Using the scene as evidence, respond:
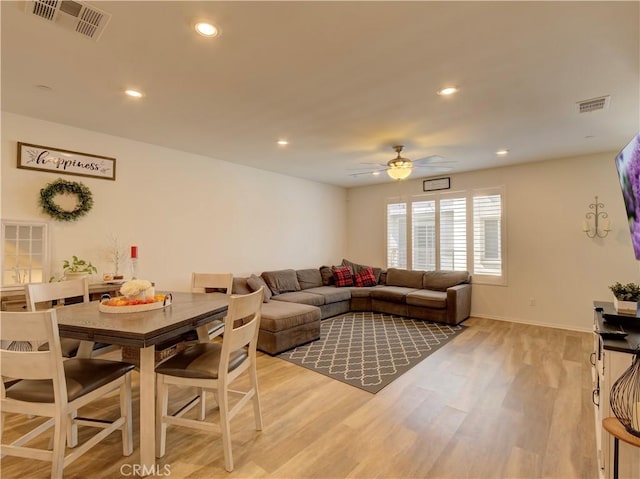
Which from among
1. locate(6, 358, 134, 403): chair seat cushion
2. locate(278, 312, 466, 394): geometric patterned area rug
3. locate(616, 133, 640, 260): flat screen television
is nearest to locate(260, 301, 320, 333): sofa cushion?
locate(278, 312, 466, 394): geometric patterned area rug

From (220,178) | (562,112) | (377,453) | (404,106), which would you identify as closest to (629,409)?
(377,453)

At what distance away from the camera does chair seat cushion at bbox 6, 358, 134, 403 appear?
5.29 feet

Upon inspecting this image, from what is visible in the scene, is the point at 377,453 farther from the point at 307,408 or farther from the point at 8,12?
the point at 8,12

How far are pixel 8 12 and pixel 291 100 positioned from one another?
1856mm

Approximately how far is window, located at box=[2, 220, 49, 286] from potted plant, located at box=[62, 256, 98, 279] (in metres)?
0.19

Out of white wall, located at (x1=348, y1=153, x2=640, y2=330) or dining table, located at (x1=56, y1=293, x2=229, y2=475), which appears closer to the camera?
dining table, located at (x1=56, y1=293, x2=229, y2=475)

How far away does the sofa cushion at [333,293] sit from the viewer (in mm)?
5334

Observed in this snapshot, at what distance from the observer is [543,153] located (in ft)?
14.9

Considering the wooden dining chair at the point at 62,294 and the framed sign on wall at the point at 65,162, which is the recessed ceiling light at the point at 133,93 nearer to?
the framed sign on wall at the point at 65,162

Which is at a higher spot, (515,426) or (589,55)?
(589,55)

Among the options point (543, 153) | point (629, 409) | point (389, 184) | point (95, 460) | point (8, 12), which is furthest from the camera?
point (389, 184)

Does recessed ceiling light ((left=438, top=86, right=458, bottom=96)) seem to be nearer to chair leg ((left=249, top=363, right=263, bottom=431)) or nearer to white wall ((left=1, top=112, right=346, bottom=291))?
chair leg ((left=249, top=363, right=263, bottom=431))

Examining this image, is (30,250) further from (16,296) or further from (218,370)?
(218,370)

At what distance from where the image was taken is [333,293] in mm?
5465
